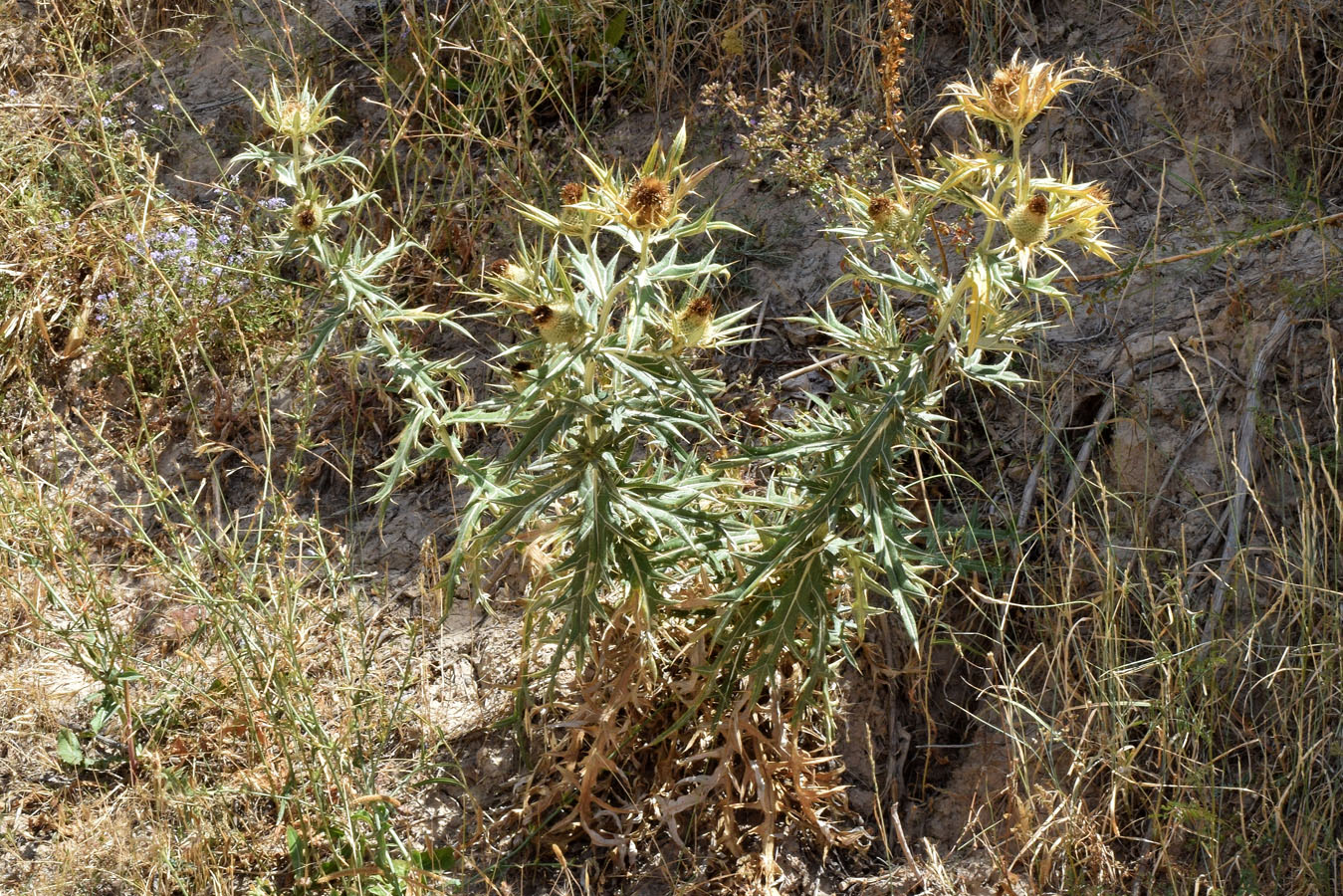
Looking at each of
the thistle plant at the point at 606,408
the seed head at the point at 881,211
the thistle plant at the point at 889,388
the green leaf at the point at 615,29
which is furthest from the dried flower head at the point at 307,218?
the green leaf at the point at 615,29

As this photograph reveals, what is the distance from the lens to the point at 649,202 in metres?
1.95

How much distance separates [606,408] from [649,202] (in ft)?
1.33

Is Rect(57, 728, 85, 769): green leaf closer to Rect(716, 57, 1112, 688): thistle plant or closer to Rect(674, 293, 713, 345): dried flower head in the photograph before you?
Rect(716, 57, 1112, 688): thistle plant

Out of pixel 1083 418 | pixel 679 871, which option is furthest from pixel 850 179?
pixel 679 871

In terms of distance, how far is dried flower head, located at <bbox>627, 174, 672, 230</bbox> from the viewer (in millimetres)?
1930

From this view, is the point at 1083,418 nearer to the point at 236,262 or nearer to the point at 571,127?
the point at 571,127

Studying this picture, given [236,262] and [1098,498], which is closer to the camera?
[1098,498]

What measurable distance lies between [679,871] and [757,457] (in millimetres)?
1052

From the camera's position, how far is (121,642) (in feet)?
9.58

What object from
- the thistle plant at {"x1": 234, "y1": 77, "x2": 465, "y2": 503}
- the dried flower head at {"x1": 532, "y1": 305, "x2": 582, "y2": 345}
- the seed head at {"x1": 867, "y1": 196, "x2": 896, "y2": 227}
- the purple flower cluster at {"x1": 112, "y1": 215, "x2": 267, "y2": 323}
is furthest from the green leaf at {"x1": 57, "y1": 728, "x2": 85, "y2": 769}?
the seed head at {"x1": 867, "y1": 196, "x2": 896, "y2": 227}

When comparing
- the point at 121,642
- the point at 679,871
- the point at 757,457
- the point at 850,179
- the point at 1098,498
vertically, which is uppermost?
the point at 850,179

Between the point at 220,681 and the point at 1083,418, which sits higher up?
the point at 1083,418

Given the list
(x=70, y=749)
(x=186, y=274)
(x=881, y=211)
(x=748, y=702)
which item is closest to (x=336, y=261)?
(x=881, y=211)

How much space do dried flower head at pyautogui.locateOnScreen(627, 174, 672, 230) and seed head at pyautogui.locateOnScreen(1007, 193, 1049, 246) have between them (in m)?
0.59
